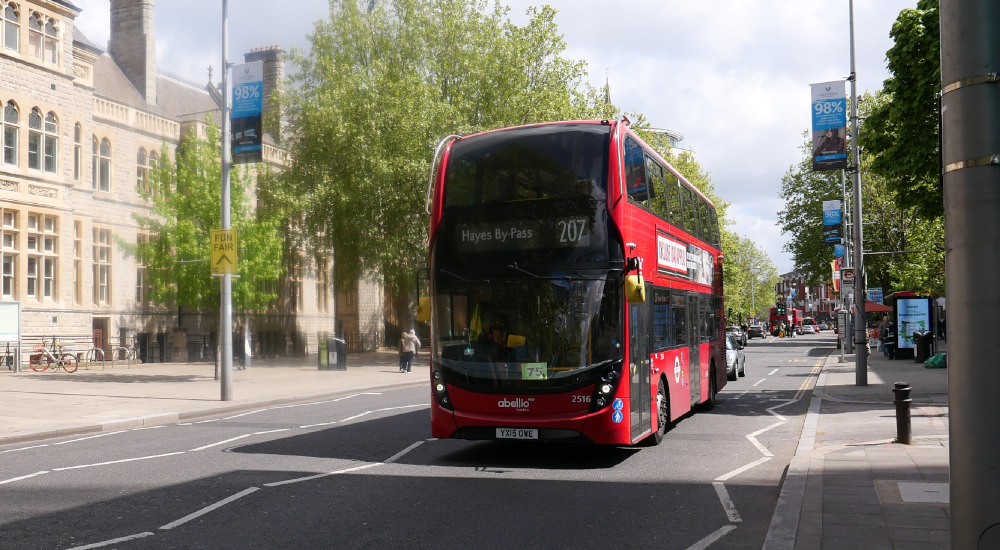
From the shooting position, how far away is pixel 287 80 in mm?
35375

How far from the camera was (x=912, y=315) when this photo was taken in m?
31.6

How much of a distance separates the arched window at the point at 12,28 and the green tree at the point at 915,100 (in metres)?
28.3

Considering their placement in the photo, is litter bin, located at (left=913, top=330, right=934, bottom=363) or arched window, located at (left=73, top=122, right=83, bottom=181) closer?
litter bin, located at (left=913, top=330, right=934, bottom=363)

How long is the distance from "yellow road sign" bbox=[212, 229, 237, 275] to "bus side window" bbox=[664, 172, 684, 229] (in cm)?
986

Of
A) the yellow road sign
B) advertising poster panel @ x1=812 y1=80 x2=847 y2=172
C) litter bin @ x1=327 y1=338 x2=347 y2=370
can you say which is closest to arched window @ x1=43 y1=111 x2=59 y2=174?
litter bin @ x1=327 y1=338 x2=347 y2=370

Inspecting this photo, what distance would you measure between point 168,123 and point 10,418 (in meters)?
27.3

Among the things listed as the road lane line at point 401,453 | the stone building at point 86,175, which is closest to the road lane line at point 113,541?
the road lane line at point 401,453

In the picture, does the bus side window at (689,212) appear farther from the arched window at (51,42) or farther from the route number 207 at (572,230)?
the arched window at (51,42)

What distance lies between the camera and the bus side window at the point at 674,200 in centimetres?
1241

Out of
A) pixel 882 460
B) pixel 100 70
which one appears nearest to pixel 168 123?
pixel 100 70

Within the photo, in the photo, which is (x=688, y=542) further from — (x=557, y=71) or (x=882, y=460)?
(x=557, y=71)

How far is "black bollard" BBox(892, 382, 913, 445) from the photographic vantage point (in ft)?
33.8

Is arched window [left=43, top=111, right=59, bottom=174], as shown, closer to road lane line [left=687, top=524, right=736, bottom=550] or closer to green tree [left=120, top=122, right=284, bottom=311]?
green tree [left=120, top=122, right=284, bottom=311]

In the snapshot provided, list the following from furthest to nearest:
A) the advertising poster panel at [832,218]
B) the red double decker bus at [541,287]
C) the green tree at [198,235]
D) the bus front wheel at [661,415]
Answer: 1. the advertising poster panel at [832,218]
2. the green tree at [198,235]
3. the bus front wheel at [661,415]
4. the red double decker bus at [541,287]
